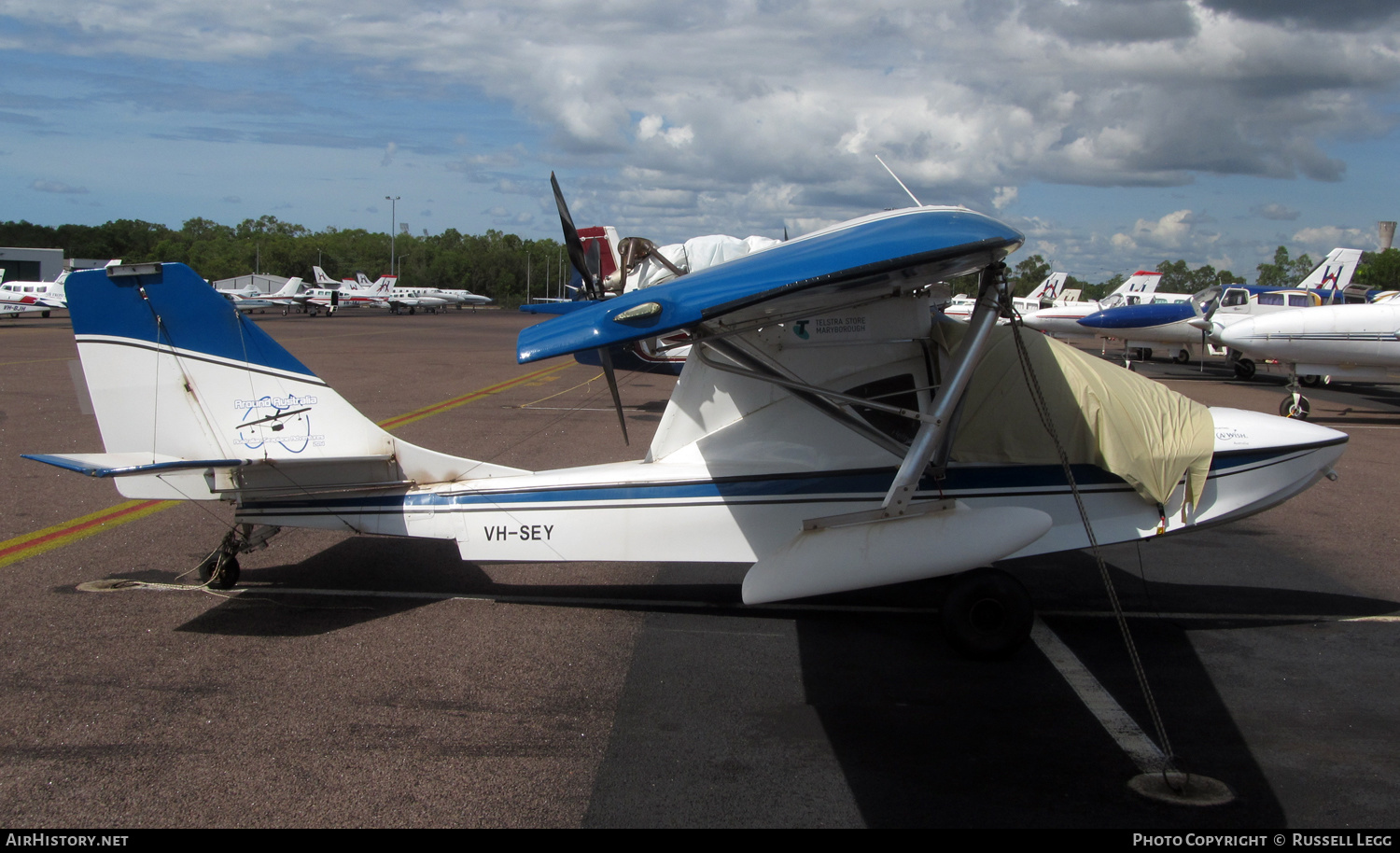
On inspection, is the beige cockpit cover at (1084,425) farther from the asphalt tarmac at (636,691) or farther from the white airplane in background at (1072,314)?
the white airplane in background at (1072,314)

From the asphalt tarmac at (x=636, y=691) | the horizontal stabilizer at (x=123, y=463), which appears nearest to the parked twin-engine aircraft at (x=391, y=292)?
the asphalt tarmac at (x=636, y=691)

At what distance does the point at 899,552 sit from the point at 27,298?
55.5 metres

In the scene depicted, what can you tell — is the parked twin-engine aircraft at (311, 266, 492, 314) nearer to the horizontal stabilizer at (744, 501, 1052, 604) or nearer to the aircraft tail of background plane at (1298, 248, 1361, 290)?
the aircraft tail of background plane at (1298, 248, 1361, 290)

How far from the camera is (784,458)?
5.86 metres

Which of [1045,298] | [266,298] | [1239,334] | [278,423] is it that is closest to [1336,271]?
[1045,298]

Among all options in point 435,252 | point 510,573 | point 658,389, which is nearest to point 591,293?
point 510,573

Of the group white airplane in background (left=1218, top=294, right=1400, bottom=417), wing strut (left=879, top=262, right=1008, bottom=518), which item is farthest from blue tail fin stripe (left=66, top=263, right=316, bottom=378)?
white airplane in background (left=1218, top=294, right=1400, bottom=417)

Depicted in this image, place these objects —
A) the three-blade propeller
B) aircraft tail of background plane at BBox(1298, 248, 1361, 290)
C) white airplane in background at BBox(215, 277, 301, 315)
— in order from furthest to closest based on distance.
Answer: white airplane in background at BBox(215, 277, 301, 315) < aircraft tail of background plane at BBox(1298, 248, 1361, 290) < the three-blade propeller

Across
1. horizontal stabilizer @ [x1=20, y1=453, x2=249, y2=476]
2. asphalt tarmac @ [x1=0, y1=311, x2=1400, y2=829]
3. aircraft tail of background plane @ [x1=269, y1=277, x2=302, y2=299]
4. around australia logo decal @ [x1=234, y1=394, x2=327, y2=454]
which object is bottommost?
asphalt tarmac @ [x1=0, y1=311, x2=1400, y2=829]

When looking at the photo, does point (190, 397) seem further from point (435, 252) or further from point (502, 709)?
point (435, 252)

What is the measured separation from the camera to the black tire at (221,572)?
6352 millimetres

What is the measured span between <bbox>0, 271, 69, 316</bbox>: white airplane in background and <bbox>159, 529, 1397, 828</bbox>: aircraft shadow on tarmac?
50.5 meters

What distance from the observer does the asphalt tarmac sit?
149 inches

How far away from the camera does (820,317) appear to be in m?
5.61
